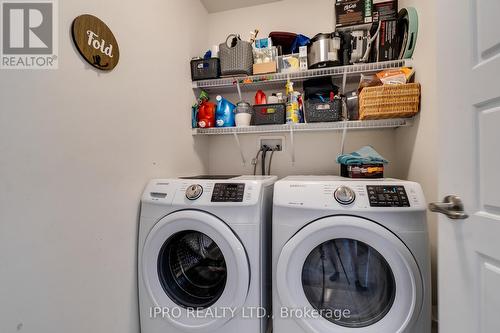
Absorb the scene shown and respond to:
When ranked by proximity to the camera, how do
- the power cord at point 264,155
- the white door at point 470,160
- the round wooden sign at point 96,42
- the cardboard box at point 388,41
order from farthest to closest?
the power cord at point 264,155, the cardboard box at point 388,41, the round wooden sign at point 96,42, the white door at point 470,160

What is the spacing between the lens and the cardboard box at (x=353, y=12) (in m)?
1.48

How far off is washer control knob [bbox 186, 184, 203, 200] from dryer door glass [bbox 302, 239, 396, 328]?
0.64 m

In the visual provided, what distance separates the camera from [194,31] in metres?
1.73

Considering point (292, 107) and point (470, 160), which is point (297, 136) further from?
point (470, 160)

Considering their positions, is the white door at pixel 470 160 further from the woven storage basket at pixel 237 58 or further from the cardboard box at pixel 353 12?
the woven storage basket at pixel 237 58

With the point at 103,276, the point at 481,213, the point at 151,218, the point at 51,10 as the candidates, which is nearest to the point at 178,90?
the point at 51,10

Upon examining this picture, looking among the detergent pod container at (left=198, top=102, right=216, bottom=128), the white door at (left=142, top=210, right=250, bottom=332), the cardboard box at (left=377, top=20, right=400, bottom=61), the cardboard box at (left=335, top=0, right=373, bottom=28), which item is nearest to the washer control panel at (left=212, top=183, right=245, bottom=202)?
the white door at (left=142, top=210, right=250, bottom=332)

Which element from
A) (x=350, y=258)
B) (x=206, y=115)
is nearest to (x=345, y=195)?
(x=350, y=258)

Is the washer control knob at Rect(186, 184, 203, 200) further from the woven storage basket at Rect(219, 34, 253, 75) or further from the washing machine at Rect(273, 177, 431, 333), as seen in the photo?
the woven storage basket at Rect(219, 34, 253, 75)

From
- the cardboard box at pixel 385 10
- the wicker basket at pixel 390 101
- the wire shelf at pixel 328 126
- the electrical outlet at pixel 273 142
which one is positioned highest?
the cardboard box at pixel 385 10

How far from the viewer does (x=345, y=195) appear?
3.10 ft

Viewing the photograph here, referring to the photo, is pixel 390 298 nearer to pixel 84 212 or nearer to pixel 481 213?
pixel 481 213

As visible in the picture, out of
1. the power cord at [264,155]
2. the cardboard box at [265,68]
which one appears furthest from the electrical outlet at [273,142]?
the cardboard box at [265,68]

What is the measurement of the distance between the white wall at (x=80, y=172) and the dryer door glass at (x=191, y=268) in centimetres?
18
